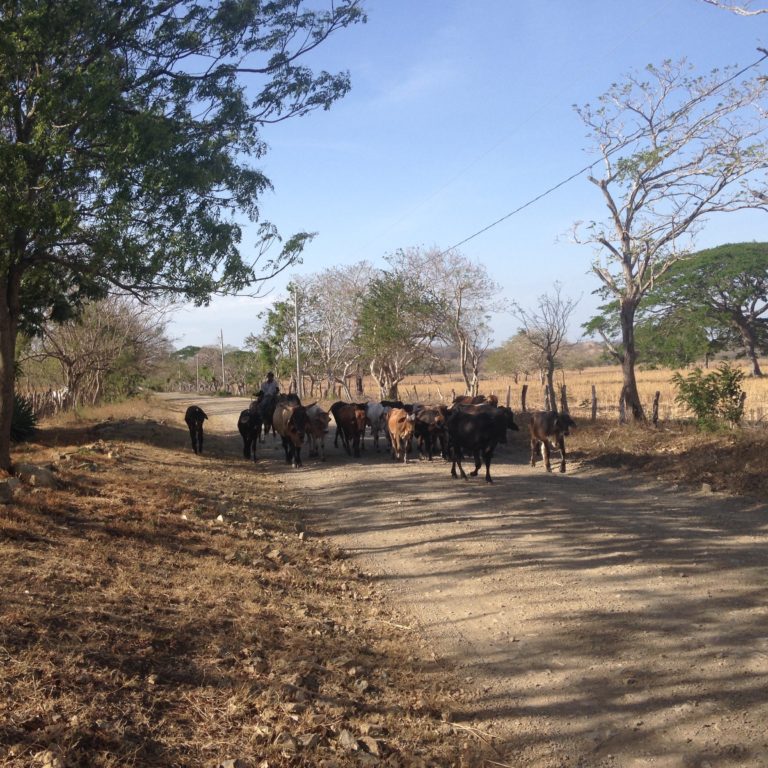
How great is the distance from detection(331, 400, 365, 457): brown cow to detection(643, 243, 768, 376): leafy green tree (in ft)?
91.6

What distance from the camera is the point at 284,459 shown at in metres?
19.0

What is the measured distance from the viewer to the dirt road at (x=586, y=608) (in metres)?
4.39

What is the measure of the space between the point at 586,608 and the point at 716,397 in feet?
33.6

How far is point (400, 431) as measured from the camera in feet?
55.9

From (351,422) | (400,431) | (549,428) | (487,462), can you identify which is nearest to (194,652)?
(487,462)

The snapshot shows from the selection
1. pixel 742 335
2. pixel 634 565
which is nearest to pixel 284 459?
pixel 634 565

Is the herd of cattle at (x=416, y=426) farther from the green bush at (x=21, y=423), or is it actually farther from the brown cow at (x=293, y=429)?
the green bush at (x=21, y=423)

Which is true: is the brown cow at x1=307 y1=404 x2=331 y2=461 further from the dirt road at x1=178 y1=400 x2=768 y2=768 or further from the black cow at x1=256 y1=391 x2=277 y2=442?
the dirt road at x1=178 y1=400 x2=768 y2=768

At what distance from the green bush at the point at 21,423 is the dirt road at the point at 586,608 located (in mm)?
9533

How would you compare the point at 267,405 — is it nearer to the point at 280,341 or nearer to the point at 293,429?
the point at 293,429

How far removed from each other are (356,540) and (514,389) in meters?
40.0

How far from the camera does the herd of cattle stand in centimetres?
1398

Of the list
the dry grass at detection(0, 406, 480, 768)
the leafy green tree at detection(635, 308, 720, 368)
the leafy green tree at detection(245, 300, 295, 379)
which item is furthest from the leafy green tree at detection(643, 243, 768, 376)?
the dry grass at detection(0, 406, 480, 768)

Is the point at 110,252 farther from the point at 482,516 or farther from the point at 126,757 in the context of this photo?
the point at 126,757
